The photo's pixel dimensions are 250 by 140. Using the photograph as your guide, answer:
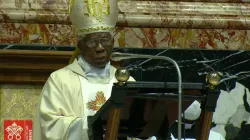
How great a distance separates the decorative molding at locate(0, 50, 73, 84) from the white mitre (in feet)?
4.65

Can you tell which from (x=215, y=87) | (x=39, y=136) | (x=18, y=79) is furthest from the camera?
(x=18, y=79)

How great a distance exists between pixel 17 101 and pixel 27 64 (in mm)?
341

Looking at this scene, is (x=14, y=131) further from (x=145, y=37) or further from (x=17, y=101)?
(x=145, y=37)

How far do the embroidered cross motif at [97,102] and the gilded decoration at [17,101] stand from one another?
163 cm

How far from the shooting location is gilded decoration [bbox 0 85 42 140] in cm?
866

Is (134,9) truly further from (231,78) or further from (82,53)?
(82,53)

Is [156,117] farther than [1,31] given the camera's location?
No

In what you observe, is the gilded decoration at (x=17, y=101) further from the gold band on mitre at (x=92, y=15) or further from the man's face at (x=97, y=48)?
the man's face at (x=97, y=48)

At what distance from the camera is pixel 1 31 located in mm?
8797

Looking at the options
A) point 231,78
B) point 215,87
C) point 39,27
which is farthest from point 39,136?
point 231,78

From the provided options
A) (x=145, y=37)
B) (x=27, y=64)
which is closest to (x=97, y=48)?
(x=27, y=64)

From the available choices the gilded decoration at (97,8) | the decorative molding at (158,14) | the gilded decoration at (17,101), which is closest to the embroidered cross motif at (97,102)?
the gilded decoration at (97,8)

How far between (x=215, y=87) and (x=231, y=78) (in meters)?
2.94

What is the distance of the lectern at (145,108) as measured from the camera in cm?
599
